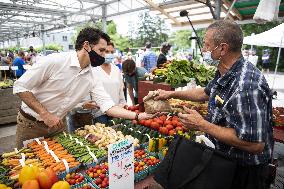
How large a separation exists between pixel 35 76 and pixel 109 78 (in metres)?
1.73

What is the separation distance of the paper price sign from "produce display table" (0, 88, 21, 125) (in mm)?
Result: 7856

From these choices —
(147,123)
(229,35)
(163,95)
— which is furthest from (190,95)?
(229,35)

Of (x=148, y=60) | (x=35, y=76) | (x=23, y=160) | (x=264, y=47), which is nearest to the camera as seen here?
(x=23, y=160)

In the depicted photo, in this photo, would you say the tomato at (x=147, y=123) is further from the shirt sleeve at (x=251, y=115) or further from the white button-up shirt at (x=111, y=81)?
the shirt sleeve at (x=251, y=115)

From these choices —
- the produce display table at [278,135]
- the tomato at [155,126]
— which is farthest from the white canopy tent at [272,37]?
the tomato at [155,126]

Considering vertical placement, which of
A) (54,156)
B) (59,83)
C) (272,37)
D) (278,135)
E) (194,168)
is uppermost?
(272,37)

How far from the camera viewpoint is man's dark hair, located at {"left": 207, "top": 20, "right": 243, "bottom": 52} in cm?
212

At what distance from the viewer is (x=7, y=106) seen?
28.5 ft

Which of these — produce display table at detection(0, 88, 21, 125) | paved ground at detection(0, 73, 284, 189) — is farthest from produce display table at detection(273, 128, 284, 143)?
produce display table at detection(0, 88, 21, 125)

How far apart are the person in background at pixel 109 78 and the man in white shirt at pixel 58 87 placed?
1005mm

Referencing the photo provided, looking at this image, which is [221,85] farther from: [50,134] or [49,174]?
[50,134]

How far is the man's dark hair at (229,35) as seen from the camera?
6.95 ft

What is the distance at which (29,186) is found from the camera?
1827 millimetres

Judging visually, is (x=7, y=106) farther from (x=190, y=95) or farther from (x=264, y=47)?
(x=264, y=47)
